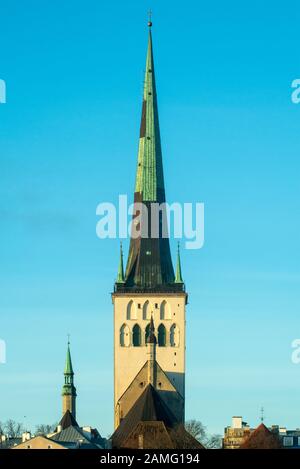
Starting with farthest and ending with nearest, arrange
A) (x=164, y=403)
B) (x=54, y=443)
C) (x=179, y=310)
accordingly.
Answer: (x=179, y=310), (x=164, y=403), (x=54, y=443)

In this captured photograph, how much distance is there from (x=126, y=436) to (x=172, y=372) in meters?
16.3

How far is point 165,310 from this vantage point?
165m

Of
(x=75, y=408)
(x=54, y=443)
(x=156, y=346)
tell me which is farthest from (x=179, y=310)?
(x=54, y=443)

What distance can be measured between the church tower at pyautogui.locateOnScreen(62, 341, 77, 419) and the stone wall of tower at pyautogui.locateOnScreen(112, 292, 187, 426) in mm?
11345

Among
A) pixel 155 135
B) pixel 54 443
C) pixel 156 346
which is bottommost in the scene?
pixel 54 443

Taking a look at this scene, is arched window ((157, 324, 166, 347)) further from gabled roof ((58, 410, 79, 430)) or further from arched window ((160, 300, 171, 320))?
gabled roof ((58, 410, 79, 430))

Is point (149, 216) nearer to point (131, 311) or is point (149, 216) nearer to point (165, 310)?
point (165, 310)

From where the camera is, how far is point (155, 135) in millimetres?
168875

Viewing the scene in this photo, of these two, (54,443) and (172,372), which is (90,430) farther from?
(54,443)

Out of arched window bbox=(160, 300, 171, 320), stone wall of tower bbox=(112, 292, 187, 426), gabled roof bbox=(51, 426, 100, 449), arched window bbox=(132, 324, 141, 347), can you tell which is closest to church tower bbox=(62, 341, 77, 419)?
stone wall of tower bbox=(112, 292, 187, 426)

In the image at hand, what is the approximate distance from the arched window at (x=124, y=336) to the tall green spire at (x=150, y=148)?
9.64 meters

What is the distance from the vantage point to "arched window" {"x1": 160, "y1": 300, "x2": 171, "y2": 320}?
164750mm

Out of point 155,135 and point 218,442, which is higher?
point 155,135

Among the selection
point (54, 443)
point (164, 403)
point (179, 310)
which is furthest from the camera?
point (179, 310)
